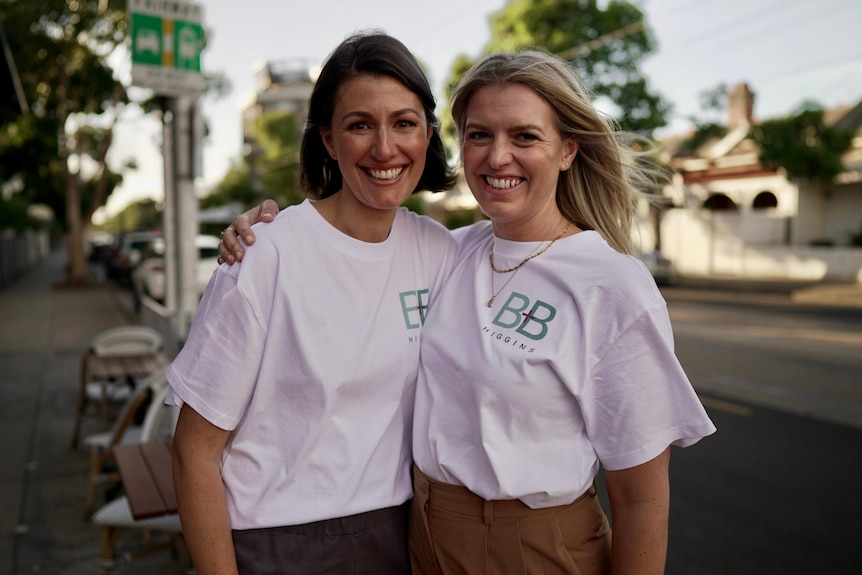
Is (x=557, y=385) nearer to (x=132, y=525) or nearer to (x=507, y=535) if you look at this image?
(x=507, y=535)

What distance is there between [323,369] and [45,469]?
15.1 feet

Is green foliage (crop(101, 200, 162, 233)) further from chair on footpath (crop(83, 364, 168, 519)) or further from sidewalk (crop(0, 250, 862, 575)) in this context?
chair on footpath (crop(83, 364, 168, 519))

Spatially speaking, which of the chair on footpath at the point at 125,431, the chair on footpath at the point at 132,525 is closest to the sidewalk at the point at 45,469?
the chair on footpath at the point at 125,431

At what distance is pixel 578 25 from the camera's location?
77.8 feet

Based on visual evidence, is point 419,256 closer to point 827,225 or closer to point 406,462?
point 406,462

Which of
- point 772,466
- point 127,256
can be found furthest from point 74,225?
point 772,466

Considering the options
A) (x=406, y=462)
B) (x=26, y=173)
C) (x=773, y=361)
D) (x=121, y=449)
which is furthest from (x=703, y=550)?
(x=26, y=173)

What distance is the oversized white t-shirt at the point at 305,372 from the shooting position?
64.8 inches

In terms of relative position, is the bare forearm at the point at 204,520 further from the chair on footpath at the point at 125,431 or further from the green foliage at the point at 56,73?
the green foliage at the point at 56,73

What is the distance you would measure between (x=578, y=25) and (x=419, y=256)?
2382cm

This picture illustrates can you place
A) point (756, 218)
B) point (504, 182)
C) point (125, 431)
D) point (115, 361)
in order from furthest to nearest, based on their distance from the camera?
1. point (756, 218)
2. point (115, 361)
3. point (125, 431)
4. point (504, 182)

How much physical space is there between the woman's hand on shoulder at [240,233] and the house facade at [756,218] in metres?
23.7

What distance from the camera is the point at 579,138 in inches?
75.8

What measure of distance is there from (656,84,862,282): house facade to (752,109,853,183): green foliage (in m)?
0.99
